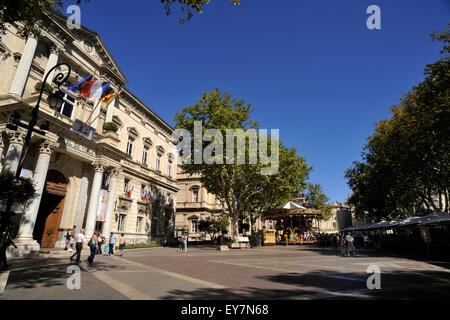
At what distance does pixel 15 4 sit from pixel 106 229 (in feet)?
57.4

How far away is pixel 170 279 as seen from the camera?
25.2ft

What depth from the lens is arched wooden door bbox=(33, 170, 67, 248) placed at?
1778 centimetres

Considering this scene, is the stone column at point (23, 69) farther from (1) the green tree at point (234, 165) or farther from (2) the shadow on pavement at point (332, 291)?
(2) the shadow on pavement at point (332, 291)

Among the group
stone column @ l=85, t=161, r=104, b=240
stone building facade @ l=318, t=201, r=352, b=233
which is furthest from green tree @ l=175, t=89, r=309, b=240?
stone building facade @ l=318, t=201, r=352, b=233

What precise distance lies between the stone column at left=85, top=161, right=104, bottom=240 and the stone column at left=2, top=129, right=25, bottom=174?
6052 millimetres

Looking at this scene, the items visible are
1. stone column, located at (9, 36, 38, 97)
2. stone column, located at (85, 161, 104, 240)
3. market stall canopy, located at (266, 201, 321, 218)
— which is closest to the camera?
stone column, located at (9, 36, 38, 97)

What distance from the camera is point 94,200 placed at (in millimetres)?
19438

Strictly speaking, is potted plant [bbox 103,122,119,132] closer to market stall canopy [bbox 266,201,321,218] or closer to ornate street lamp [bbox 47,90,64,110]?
Result: ornate street lamp [bbox 47,90,64,110]

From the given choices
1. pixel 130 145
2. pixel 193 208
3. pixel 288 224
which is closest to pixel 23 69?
pixel 130 145

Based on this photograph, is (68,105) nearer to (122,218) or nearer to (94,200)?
(94,200)

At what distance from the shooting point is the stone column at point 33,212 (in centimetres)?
1382

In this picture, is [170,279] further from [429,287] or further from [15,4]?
[15,4]

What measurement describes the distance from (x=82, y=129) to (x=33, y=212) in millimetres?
6590
